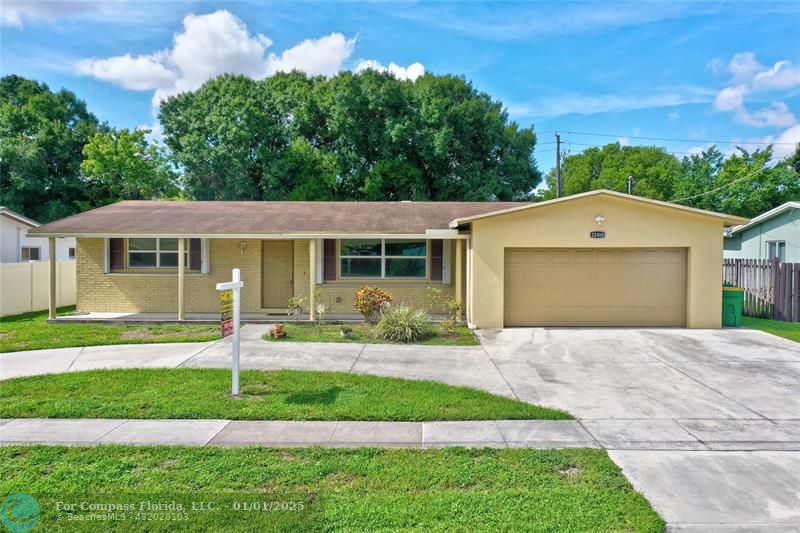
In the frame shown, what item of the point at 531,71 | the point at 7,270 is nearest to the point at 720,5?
the point at 531,71

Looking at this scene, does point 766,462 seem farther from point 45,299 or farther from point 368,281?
point 45,299

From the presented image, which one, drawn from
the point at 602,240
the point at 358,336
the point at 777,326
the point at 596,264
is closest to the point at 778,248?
the point at 777,326

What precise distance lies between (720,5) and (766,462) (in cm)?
1208

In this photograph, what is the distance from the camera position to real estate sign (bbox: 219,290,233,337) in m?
7.02

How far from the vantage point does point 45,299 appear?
16281 millimetres

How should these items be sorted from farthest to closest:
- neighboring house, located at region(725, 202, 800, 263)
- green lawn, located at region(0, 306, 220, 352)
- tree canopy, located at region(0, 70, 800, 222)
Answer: tree canopy, located at region(0, 70, 800, 222)
neighboring house, located at region(725, 202, 800, 263)
green lawn, located at region(0, 306, 220, 352)

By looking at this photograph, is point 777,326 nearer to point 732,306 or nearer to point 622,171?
point 732,306

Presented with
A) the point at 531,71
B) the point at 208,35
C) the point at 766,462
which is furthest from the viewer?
the point at 531,71

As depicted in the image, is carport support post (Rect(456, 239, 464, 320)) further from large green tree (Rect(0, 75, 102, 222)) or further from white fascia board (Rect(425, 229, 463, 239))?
large green tree (Rect(0, 75, 102, 222))

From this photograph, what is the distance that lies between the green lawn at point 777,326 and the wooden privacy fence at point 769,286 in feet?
1.37

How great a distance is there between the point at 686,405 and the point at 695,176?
39.3 m

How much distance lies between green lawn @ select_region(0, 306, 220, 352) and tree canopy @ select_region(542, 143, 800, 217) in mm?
37473

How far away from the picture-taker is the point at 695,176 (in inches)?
1554

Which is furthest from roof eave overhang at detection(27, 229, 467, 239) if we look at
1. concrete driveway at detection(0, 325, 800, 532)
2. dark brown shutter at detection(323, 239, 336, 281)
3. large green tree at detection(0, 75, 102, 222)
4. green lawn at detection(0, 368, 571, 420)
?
large green tree at detection(0, 75, 102, 222)
